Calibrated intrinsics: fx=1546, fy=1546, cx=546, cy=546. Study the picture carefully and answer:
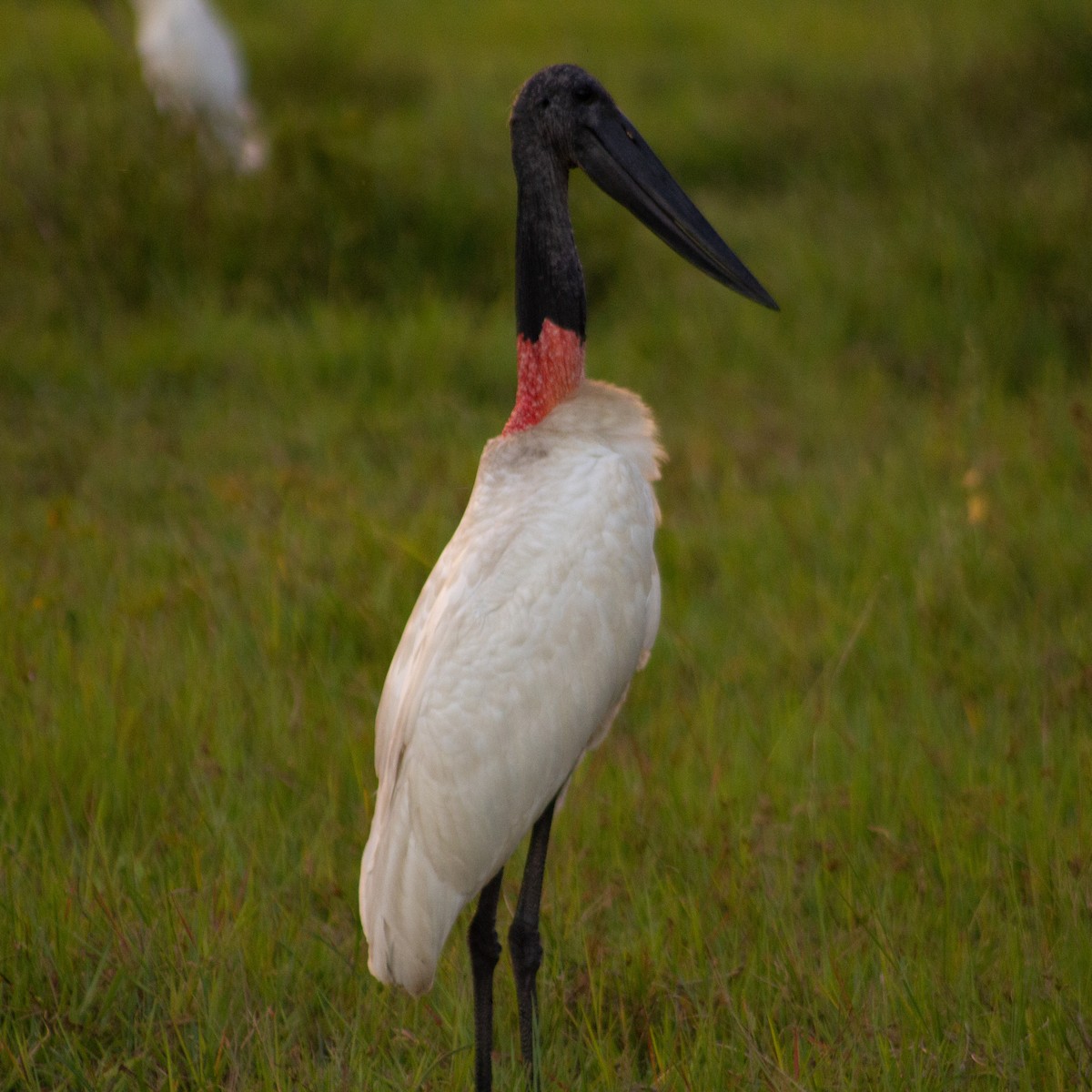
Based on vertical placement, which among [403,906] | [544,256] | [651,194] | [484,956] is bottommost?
[484,956]

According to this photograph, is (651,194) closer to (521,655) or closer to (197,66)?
(521,655)

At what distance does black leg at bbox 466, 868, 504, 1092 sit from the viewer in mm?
2525

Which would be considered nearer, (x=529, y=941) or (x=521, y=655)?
(x=521, y=655)

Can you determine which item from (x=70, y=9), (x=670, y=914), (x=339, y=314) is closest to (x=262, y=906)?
(x=670, y=914)

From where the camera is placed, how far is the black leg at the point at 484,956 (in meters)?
2.53

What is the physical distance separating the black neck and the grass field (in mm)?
1013

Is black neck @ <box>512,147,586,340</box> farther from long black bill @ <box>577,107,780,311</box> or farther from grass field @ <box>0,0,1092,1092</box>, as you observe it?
grass field @ <box>0,0,1092,1092</box>

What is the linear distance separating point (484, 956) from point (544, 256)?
1.25 m

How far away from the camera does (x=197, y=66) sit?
8.38 m

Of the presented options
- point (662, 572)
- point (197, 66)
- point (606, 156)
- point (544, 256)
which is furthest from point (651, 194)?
point (197, 66)

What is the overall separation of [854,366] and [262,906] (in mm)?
3994

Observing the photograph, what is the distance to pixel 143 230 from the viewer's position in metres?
6.54

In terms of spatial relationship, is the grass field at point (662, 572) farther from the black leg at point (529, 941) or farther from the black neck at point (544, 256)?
the black neck at point (544, 256)

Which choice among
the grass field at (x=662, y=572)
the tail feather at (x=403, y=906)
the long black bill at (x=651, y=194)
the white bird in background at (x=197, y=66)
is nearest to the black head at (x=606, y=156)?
the long black bill at (x=651, y=194)
